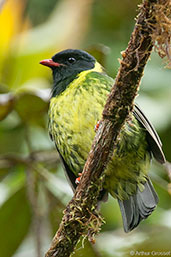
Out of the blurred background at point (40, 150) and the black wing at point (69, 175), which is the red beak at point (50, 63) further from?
the black wing at point (69, 175)

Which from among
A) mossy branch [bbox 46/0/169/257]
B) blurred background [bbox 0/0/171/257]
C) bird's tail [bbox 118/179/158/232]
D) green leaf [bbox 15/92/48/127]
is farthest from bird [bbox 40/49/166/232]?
mossy branch [bbox 46/0/169/257]

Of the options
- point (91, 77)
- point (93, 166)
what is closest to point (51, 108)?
point (91, 77)

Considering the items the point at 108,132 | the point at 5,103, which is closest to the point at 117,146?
the point at 108,132

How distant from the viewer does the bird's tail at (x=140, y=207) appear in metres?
3.39

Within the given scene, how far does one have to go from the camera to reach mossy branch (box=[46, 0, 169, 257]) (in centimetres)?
226

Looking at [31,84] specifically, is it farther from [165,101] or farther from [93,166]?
[93,166]

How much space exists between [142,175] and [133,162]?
0.40 feet

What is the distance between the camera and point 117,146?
3.27 meters

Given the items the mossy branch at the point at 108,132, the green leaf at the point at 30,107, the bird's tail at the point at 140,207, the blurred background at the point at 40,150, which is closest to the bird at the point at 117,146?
the bird's tail at the point at 140,207

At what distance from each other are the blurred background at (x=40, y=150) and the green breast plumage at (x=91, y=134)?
12.0 inches

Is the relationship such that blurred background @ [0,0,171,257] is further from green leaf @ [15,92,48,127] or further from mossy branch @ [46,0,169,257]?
mossy branch @ [46,0,169,257]

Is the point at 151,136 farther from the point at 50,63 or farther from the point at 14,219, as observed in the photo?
the point at 14,219

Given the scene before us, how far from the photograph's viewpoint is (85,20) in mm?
5441

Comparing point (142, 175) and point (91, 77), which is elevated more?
point (91, 77)
